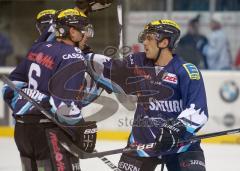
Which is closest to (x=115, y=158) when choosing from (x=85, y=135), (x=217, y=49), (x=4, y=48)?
(x=85, y=135)

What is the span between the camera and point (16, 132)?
147 inches

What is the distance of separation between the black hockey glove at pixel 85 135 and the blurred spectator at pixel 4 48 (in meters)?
4.63

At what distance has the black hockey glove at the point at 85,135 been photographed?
361 centimetres

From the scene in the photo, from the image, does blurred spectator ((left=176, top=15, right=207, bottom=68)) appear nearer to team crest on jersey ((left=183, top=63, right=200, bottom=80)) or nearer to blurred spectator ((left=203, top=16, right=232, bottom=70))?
blurred spectator ((left=203, top=16, right=232, bottom=70))

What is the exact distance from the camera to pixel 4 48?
8586 mm

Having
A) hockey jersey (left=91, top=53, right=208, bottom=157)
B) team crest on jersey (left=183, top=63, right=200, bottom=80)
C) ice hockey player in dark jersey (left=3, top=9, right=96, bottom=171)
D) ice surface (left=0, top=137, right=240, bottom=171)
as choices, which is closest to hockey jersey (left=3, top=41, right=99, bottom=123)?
ice hockey player in dark jersey (left=3, top=9, right=96, bottom=171)

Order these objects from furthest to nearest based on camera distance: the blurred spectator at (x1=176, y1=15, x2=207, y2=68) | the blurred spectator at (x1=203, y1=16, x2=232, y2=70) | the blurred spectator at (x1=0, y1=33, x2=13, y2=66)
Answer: the blurred spectator at (x1=0, y1=33, x2=13, y2=66) < the blurred spectator at (x1=203, y1=16, x2=232, y2=70) < the blurred spectator at (x1=176, y1=15, x2=207, y2=68)

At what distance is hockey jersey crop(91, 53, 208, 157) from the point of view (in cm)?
353

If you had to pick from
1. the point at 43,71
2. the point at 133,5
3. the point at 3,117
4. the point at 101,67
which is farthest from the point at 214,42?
the point at 43,71

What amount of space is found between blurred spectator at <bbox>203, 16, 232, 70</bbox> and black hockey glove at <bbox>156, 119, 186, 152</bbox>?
448 centimetres

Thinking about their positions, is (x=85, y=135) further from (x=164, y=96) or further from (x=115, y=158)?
(x=115, y=158)

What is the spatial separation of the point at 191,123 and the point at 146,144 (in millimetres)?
280

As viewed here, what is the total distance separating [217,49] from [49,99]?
16.3 ft

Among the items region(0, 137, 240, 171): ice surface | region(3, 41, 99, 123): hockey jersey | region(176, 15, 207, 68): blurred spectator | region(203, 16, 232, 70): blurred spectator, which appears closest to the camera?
region(3, 41, 99, 123): hockey jersey
